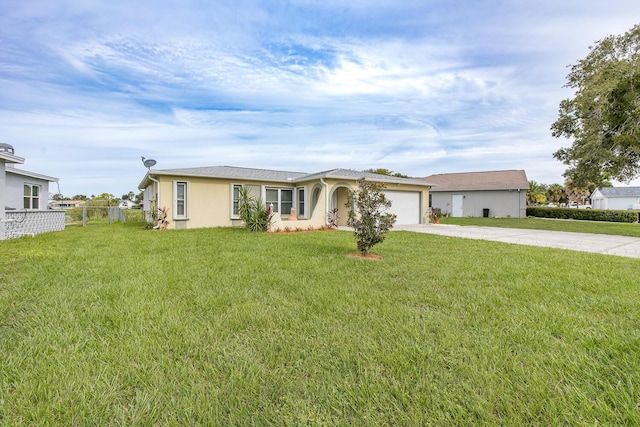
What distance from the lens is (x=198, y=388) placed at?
2.04 metres

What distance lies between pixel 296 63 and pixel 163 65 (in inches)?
208

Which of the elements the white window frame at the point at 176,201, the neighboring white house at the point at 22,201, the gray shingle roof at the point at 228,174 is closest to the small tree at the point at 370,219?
the gray shingle roof at the point at 228,174

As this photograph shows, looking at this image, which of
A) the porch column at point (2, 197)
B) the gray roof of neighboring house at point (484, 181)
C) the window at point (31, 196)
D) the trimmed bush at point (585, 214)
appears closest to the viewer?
the porch column at point (2, 197)

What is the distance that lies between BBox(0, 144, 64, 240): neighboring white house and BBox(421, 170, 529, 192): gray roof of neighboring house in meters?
26.5

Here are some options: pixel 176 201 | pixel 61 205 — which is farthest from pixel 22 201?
pixel 61 205

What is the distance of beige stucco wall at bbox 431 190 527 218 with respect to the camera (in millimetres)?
26195

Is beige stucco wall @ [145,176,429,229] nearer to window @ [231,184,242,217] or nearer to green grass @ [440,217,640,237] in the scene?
window @ [231,184,242,217]

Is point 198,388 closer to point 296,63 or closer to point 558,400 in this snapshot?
point 558,400

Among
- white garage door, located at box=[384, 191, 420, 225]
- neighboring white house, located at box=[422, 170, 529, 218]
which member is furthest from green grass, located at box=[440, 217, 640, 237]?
neighboring white house, located at box=[422, 170, 529, 218]

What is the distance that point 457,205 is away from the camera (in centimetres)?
2873

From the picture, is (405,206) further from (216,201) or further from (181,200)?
(181,200)

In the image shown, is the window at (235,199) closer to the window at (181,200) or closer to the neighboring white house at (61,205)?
the window at (181,200)

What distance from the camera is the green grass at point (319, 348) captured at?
184 cm

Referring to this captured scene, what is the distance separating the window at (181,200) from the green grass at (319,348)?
8796 millimetres
